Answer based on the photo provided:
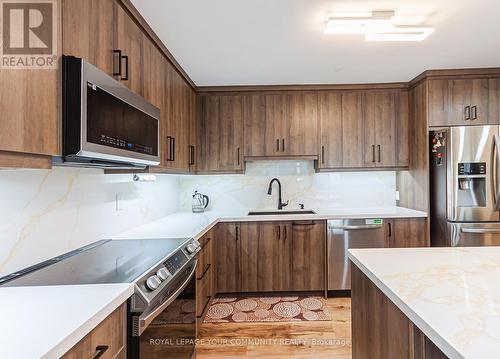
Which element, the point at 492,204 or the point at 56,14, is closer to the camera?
the point at 56,14

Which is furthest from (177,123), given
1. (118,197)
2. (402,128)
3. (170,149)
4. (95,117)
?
(402,128)

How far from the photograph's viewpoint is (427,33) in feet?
6.84

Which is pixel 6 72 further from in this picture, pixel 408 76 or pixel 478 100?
pixel 478 100

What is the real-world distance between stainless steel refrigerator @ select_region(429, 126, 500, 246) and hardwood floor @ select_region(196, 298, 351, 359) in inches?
58.1

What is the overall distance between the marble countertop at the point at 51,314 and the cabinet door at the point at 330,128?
2.78 m

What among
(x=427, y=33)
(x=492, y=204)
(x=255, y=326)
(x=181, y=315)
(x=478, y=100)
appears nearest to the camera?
(x=181, y=315)

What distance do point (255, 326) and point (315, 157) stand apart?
1941 millimetres

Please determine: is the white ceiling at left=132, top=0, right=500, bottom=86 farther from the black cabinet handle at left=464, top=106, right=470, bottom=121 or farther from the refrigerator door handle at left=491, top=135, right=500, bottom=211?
the refrigerator door handle at left=491, top=135, right=500, bottom=211

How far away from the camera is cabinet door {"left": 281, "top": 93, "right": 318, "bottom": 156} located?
3451 millimetres

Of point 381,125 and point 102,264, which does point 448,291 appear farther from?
point 381,125

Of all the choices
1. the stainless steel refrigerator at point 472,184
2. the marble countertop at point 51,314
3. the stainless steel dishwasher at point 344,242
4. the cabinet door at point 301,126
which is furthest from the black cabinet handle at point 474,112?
the marble countertop at point 51,314

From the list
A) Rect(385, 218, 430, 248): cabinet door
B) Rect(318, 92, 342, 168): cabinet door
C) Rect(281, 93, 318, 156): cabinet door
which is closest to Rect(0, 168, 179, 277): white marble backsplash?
Rect(281, 93, 318, 156): cabinet door

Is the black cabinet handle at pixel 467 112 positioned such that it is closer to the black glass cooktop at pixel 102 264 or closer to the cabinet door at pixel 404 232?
the cabinet door at pixel 404 232

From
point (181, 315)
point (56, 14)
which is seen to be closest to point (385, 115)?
point (181, 315)
